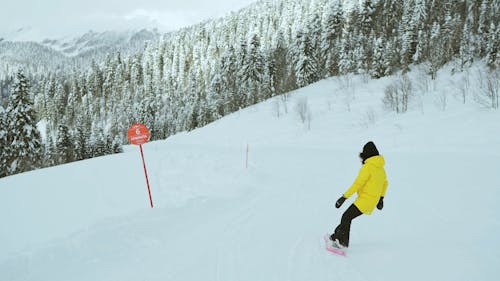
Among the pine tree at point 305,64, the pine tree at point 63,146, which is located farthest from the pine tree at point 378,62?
the pine tree at point 63,146

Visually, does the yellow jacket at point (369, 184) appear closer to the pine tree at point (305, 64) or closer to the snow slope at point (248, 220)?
the snow slope at point (248, 220)

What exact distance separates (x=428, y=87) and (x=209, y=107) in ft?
126

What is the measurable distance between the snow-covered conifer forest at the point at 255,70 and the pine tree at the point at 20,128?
8 centimetres

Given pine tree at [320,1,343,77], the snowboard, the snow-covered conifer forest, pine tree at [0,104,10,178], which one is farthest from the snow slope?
pine tree at [320,1,343,77]

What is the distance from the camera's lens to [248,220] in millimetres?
6426

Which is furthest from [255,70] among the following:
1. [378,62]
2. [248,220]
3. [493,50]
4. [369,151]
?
[369,151]

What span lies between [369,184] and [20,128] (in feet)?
103

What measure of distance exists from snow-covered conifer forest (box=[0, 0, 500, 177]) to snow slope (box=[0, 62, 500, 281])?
40.0 ft

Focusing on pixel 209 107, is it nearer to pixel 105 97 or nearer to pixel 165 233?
pixel 165 233

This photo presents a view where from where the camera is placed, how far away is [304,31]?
4309 centimetres

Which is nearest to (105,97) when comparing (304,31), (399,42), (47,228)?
(304,31)

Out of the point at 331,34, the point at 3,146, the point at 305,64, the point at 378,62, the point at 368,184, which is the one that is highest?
the point at 331,34

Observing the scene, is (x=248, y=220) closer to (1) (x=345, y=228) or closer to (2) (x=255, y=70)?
(1) (x=345, y=228)

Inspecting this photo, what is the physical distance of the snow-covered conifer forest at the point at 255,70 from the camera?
998 inches
